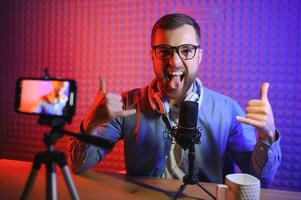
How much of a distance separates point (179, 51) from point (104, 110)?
0.50 metres

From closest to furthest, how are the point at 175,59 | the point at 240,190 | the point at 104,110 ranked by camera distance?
the point at 240,190
the point at 104,110
the point at 175,59

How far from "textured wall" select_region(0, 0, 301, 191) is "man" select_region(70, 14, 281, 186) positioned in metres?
0.51

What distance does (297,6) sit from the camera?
187 centimetres

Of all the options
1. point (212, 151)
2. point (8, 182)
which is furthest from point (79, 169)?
point (212, 151)

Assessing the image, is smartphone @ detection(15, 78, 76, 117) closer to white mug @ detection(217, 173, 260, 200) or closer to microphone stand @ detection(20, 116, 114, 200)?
microphone stand @ detection(20, 116, 114, 200)

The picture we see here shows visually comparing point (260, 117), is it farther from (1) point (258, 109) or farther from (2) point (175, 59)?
(2) point (175, 59)

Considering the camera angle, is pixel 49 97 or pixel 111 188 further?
pixel 111 188

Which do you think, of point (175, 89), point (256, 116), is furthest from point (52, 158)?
point (175, 89)

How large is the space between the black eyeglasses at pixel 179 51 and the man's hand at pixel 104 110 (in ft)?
1.34

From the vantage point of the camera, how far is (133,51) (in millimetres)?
2182

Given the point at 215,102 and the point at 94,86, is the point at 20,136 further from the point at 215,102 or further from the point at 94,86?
the point at 215,102

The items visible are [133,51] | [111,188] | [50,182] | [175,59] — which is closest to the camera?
[50,182]

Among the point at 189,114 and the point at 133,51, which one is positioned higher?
the point at 133,51

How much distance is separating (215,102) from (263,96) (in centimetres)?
42
